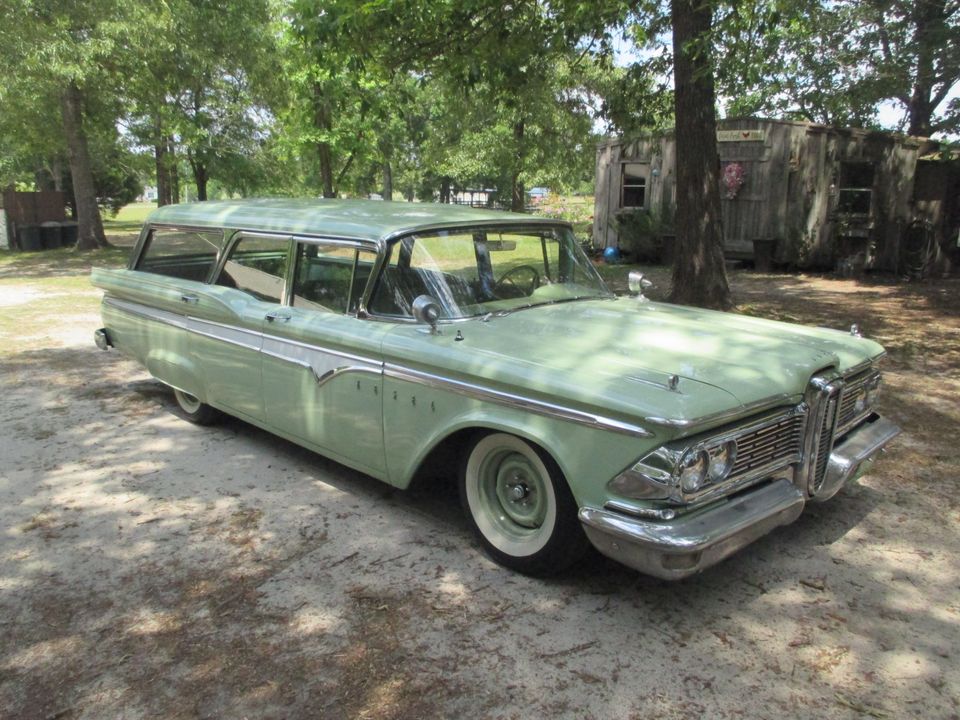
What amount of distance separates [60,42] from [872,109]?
19010mm

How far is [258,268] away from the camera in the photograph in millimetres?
4715

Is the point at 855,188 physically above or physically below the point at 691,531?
above

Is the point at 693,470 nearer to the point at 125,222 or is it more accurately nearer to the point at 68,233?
the point at 68,233

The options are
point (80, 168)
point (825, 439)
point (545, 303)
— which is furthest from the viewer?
point (80, 168)

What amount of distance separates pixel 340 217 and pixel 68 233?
2020cm

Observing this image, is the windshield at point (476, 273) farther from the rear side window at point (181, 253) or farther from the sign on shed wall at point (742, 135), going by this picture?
the sign on shed wall at point (742, 135)

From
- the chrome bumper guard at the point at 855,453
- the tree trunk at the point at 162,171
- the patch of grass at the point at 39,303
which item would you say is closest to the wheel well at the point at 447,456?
the chrome bumper guard at the point at 855,453

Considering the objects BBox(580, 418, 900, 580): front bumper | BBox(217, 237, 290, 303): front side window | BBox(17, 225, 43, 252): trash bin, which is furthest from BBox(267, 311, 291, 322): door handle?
BBox(17, 225, 43, 252): trash bin

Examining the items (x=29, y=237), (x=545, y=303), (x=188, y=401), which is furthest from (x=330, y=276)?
(x=29, y=237)

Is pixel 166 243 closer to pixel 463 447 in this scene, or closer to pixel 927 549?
pixel 463 447

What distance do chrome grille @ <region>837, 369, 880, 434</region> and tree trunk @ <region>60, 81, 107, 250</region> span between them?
705 inches

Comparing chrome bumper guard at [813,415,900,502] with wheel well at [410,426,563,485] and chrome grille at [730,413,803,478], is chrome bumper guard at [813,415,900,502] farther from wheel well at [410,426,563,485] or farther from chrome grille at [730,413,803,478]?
wheel well at [410,426,563,485]

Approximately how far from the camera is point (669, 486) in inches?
107

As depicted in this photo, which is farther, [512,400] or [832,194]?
[832,194]
